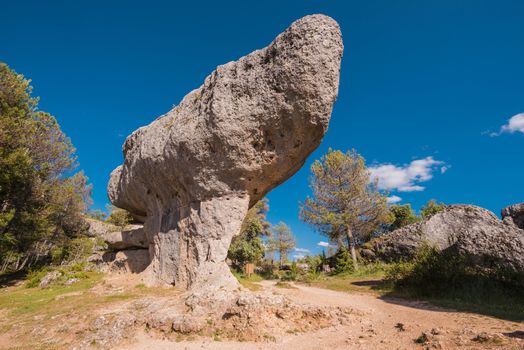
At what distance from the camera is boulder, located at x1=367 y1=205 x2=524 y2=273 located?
33.0 ft

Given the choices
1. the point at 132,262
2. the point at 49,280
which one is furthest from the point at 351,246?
the point at 49,280

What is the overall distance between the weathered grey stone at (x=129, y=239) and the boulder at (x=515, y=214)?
17760 mm

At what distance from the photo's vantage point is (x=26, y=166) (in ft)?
54.2

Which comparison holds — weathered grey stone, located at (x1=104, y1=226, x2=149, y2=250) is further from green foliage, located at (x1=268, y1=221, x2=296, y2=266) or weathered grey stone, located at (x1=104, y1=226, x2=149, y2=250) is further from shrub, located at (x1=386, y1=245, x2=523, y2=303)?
green foliage, located at (x1=268, y1=221, x2=296, y2=266)

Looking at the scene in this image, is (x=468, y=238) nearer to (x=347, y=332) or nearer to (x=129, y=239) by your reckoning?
(x=347, y=332)

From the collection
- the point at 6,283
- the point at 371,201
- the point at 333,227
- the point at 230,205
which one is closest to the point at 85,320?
the point at 230,205

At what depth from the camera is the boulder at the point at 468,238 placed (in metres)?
10.0

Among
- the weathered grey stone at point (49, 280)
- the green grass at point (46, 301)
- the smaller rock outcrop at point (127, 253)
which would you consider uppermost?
the smaller rock outcrop at point (127, 253)

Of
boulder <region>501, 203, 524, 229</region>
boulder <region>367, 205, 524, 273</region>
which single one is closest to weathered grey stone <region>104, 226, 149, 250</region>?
boulder <region>367, 205, 524, 273</region>

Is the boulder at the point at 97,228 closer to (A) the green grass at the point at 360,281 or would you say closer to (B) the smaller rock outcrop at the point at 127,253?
(B) the smaller rock outcrop at the point at 127,253

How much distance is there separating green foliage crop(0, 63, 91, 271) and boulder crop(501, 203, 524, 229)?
24700 millimetres

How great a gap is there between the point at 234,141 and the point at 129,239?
10.2 metres

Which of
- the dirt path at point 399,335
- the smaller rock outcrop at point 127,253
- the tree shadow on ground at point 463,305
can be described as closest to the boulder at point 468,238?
the tree shadow on ground at point 463,305

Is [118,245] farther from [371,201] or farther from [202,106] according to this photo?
[371,201]
